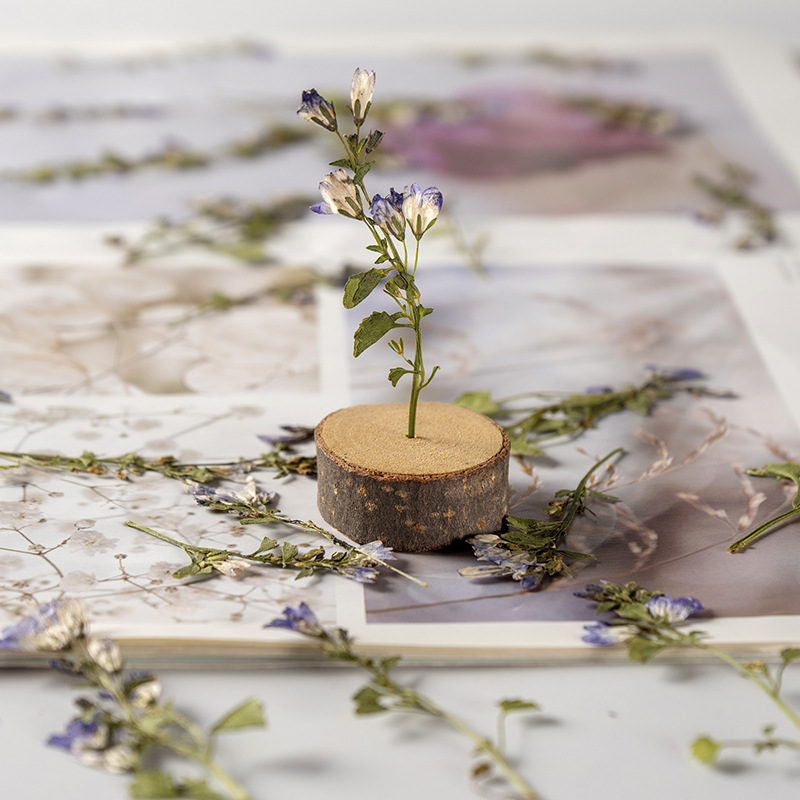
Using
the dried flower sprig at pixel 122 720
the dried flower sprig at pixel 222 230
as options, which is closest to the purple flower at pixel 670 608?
the dried flower sprig at pixel 122 720

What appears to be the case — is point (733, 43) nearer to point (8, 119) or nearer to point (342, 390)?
point (8, 119)

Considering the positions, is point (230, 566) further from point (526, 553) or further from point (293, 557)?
point (526, 553)

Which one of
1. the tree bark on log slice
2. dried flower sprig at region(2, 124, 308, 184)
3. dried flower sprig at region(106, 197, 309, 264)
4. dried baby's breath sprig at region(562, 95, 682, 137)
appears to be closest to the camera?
the tree bark on log slice

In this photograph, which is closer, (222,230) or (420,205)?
(420,205)

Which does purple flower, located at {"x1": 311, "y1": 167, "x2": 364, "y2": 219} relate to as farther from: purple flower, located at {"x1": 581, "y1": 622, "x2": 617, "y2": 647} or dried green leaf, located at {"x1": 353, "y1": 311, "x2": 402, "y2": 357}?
purple flower, located at {"x1": 581, "y1": 622, "x2": 617, "y2": 647}

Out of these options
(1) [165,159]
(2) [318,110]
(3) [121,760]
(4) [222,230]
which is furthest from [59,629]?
(1) [165,159]

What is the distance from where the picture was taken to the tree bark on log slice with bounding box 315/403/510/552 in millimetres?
894

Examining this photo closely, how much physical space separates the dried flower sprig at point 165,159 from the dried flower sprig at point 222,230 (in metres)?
0.26

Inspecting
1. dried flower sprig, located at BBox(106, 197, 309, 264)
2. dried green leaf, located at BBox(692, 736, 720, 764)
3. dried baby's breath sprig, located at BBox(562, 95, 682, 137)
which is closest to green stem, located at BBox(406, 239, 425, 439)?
dried green leaf, located at BBox(692, 736, 720, 764)

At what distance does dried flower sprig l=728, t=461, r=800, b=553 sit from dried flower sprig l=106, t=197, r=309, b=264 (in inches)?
36.5

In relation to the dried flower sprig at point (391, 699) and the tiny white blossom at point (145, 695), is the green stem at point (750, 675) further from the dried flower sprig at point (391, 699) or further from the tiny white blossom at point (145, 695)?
the tiny white blossom at point (145, 695)

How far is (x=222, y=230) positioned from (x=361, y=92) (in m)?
1.02

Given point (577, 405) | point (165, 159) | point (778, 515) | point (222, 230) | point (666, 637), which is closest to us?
point (666, 637)

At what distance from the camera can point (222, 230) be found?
182cm
